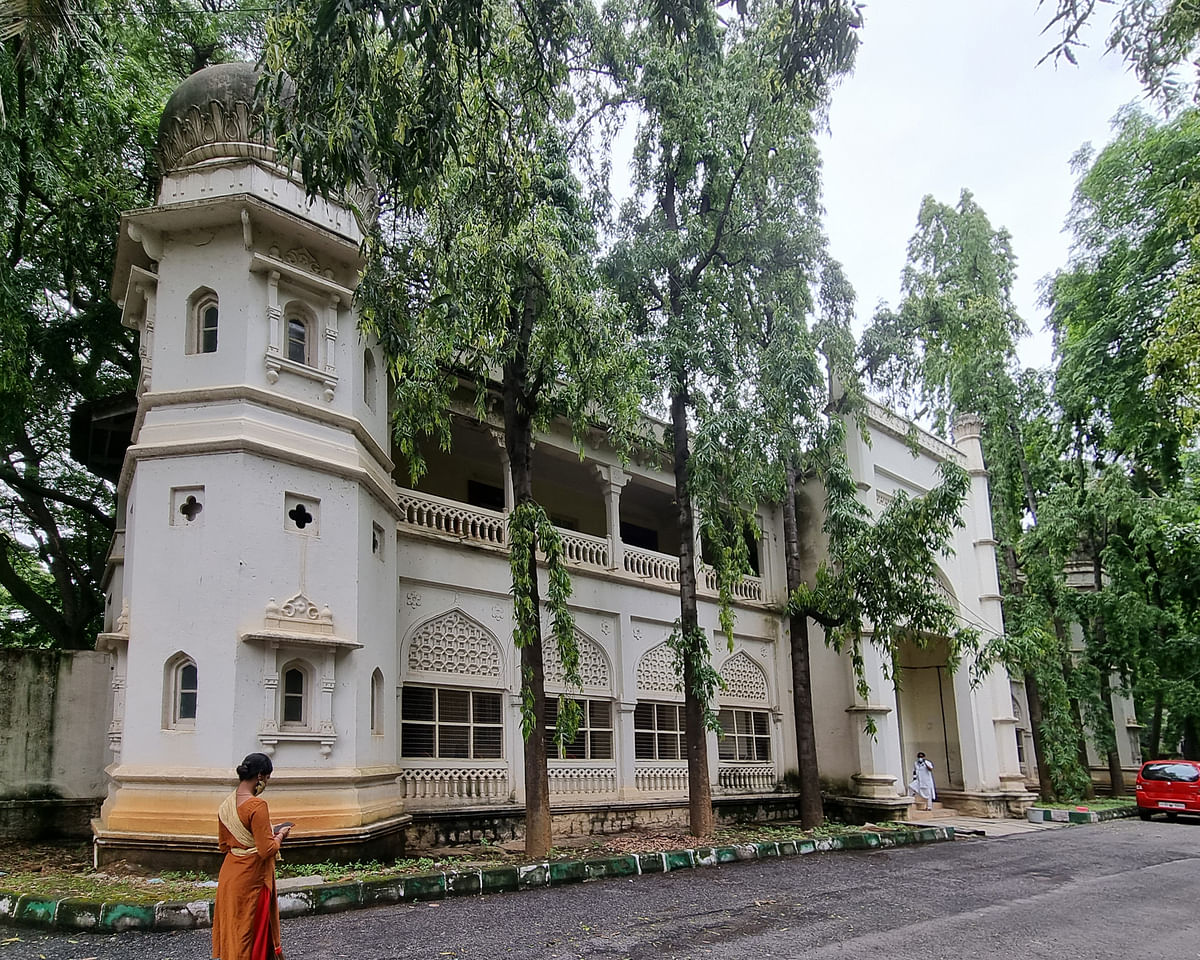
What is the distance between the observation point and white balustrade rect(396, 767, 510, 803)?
11.1 meters

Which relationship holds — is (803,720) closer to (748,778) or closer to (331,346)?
(748,778)

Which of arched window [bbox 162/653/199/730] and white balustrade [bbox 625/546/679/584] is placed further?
white balustrade [bbox 625/546/679/584]

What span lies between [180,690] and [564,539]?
605 cm

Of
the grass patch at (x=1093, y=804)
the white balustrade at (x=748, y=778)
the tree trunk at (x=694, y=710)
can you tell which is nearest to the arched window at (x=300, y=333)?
the tree trunk at (x=694, y=710)

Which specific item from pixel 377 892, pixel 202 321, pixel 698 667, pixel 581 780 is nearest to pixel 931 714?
pixel 581 780

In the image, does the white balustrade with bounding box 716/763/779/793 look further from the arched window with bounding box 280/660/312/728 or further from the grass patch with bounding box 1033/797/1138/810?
the arched window with bounding box 280/660/312/728

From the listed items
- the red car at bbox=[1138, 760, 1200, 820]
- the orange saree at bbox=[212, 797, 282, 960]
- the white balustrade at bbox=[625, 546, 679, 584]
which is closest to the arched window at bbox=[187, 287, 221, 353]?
the orange saree at bbox=[212, 797, 282, 960]

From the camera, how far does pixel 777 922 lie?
7.50 metres

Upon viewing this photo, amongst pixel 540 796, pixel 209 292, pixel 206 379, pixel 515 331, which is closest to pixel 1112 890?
pixel 540 796

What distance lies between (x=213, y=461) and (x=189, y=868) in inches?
151

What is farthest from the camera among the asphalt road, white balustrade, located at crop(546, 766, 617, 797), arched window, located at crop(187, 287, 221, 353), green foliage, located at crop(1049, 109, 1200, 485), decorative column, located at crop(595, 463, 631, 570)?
green foliage, located at crop(1049, 109, 1200, 485)

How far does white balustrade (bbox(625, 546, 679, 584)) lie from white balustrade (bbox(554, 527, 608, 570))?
2.00 feet

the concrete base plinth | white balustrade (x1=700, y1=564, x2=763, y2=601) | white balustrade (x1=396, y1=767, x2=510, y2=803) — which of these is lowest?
the concrete base plinth

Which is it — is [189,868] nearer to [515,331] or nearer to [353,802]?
[353,802]
